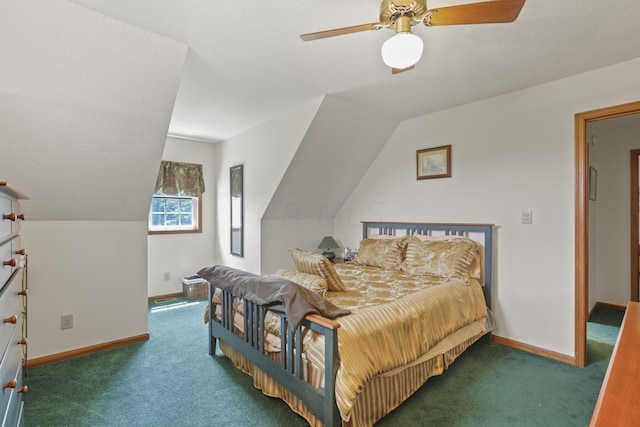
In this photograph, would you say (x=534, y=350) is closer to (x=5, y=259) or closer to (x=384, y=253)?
(x=384, y=253)

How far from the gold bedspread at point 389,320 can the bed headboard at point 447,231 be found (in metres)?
0.24

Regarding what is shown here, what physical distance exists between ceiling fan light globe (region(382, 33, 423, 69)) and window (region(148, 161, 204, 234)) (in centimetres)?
399

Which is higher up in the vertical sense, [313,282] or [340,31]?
[340,31]

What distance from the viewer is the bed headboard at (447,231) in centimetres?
308

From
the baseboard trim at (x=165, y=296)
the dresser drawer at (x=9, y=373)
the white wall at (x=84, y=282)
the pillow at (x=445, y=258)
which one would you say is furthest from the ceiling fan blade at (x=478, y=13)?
the baseboard trim at (x=165, y=296)

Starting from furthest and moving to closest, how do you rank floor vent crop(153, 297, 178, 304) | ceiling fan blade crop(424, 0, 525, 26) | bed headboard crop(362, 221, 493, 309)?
floor vent crop(153, 297, 178, 304), bed headboard crop(362, 221, 493, 309), ceiling fan blade crop(424, 0, 525, 26)

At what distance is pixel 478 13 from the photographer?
144 centimetres

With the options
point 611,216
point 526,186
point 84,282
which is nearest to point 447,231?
point 526,186

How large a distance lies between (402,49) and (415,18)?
9.7 inches

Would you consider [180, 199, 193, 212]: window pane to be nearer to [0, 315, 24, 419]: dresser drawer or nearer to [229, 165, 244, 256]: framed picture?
[229, 165, 244, 256]: framed picture

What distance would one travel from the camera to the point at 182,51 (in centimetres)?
218

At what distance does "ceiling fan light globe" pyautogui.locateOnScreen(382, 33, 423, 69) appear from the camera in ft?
4.79

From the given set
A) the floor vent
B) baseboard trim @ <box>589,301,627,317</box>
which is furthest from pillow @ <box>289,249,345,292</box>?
baseboard trim @ <box>589,301,627,317</box>

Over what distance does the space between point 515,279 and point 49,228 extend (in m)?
4.20
